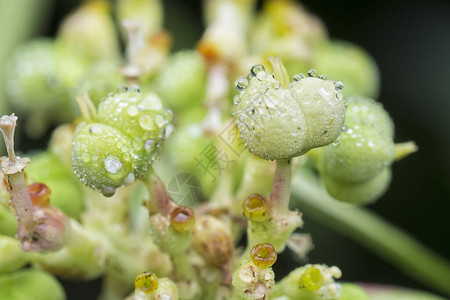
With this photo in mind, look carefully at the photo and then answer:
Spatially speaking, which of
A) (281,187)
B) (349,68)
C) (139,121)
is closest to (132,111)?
(139,121)

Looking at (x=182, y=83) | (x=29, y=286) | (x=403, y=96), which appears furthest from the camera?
(x=403, y=96)

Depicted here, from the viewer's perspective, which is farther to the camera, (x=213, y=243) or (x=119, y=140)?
(x=213, y=243)

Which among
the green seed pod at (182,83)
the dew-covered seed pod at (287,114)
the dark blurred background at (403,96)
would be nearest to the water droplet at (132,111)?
the dew-covered seed pod at (287,114)

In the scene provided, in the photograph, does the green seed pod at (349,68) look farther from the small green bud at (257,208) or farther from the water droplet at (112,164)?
the water droplet at (112,164)

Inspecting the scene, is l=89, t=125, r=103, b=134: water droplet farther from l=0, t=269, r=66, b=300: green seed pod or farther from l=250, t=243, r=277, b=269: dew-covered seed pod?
l=0, t=269, r=66, b=300: green seed pod

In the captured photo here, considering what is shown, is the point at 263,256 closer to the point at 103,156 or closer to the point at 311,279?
the point at 311,279

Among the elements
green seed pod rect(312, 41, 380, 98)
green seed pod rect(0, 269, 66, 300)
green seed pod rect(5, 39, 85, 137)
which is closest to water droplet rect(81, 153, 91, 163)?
green seed pod rect(0, 269, 66, 300)

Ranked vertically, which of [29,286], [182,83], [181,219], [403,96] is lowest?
[29,286]

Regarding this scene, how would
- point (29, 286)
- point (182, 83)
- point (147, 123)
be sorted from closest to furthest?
point (147, 123), point (29, 286), point (182, 83)

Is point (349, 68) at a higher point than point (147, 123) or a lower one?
higher
